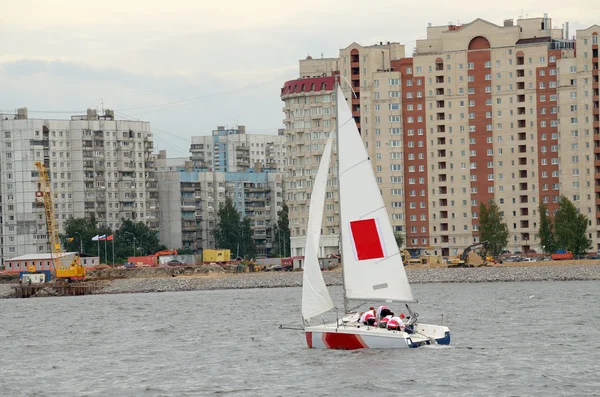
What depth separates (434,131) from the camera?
182 m

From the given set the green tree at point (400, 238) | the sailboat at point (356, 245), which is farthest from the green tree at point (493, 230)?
the sailboat at point (356, 245)

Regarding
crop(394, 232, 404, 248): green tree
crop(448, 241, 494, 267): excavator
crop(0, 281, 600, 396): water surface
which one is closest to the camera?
crop(0, 281, 600, 396): water surface

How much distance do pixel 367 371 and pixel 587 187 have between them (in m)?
135

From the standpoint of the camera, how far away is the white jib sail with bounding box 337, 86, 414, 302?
163ft

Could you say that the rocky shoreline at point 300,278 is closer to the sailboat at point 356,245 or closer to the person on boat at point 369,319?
the sailboat at point 356,245

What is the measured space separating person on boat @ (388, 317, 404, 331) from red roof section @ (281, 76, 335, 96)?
142153mm

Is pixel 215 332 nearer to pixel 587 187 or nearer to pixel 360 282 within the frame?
pixel 360 282

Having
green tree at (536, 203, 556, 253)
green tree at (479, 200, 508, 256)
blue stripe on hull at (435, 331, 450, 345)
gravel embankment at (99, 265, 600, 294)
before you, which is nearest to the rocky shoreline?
gravel embankment at (99, 265, 600, 294)

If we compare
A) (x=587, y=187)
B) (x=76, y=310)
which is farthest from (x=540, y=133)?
(x=76, y=310)

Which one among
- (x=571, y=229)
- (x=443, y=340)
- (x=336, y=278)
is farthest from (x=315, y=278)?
(x=571, y=229)

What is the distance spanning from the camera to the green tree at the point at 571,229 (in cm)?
15688

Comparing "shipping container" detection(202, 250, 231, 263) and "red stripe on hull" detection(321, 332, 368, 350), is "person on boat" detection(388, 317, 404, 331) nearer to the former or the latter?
"red stripe on hull" detection(321, 332, 368, 350)

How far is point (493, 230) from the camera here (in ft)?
537

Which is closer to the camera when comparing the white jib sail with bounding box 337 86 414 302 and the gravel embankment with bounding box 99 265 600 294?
the white jib sail with bounding box 337 86 414 302
